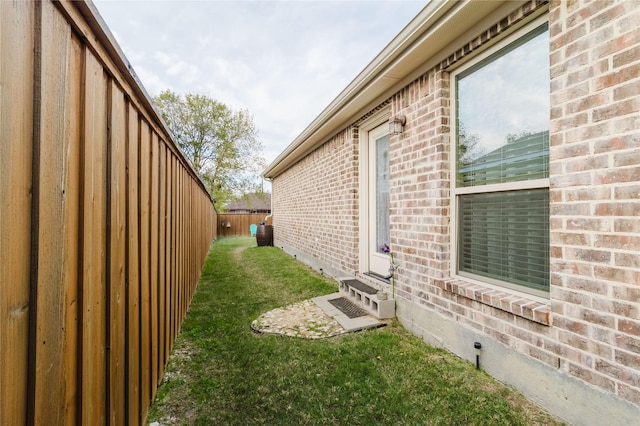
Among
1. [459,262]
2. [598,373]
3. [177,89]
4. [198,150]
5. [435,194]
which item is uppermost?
[177,89]

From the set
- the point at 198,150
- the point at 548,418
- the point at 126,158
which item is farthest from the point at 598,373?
the point at 198,150

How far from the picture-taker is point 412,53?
3.05 m

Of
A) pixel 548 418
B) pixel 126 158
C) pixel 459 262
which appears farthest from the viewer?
pixel 459 262

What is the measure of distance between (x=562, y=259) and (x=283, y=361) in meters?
2.23

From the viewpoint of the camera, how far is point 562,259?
1986mm

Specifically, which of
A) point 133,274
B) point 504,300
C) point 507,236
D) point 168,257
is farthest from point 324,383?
point 507,236

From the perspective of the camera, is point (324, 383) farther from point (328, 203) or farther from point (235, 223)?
point (235, 223)

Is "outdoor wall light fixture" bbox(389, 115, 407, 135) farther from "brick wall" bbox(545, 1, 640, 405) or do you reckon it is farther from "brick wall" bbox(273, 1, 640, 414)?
"brick wall" bbox(545, 1, 640, 405)

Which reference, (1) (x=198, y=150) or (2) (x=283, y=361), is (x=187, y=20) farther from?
(1) (x=198, y=150)

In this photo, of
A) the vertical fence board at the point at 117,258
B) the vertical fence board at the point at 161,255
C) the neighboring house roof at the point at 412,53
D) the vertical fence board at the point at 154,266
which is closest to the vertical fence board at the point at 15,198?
the vertical fence board at the point at 117,258

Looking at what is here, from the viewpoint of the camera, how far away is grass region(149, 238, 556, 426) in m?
2.04

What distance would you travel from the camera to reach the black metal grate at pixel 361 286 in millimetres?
4148

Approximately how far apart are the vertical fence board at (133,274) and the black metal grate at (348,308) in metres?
2.50

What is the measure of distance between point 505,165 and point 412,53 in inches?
54.3
